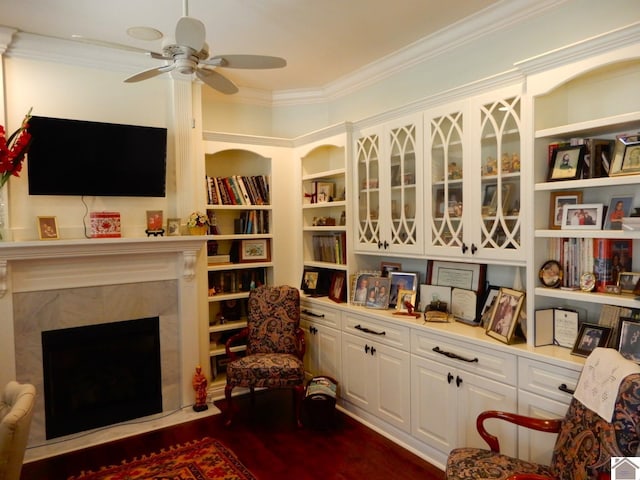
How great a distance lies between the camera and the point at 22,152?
299 cm

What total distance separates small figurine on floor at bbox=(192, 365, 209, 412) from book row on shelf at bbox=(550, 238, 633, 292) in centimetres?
287

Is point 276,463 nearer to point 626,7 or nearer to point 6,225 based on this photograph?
point 6,225

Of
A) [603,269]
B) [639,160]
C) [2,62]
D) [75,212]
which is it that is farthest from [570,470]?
[2,62]

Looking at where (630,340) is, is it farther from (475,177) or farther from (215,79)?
(215,79)

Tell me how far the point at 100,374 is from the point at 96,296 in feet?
2.14

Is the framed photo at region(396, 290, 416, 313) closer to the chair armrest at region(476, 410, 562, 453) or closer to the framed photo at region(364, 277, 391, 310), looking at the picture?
the framed photo at region(364, 277, 391, 310)

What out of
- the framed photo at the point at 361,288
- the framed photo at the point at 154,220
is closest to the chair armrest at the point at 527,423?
the framed photo at the point at 361,288

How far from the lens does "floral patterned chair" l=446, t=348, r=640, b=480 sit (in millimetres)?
1646

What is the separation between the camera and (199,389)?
12.2 feet

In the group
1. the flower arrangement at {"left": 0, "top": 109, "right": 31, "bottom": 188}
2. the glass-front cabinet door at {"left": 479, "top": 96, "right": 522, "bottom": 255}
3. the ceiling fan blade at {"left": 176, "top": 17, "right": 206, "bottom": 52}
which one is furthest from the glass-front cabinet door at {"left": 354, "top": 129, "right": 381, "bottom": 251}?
the flower arrangement at {"left": 0, "top": 109, "right": 31, "bottom": 188}

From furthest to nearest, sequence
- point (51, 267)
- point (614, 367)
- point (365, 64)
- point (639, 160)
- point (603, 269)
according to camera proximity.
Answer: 1. point (365, 64)
2. point (51, 267)
3. point (603, 269)
4. point (639, 160)
5. point (614, 367)

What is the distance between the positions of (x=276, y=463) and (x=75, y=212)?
238 centimetres

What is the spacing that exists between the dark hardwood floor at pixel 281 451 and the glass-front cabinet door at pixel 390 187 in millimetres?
1438

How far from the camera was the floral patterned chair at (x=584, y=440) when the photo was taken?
A: 5.40 ft
